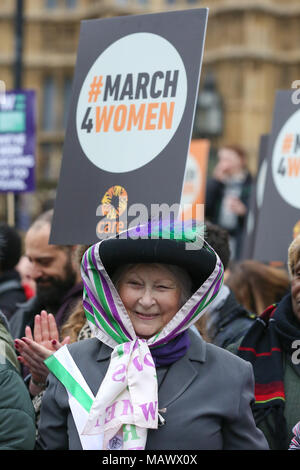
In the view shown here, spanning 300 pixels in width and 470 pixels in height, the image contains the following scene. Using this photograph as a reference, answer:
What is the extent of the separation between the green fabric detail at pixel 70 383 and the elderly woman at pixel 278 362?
702mm

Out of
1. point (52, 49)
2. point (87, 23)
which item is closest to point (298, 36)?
point (52, 49)

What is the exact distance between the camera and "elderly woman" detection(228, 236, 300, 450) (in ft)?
9.43

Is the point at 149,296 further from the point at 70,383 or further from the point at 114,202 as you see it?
the point at 114,202

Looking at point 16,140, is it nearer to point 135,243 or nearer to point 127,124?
point 127,124

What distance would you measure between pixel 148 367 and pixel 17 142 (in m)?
6.32

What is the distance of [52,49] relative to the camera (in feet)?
102

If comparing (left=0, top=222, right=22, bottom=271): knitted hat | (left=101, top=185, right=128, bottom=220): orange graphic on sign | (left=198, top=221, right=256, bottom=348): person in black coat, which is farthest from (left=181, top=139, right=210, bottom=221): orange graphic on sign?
(left=101, top=185, right=128, bottom=220): orange graphic on sign

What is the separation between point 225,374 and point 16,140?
6321mm

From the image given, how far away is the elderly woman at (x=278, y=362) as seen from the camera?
113 inches

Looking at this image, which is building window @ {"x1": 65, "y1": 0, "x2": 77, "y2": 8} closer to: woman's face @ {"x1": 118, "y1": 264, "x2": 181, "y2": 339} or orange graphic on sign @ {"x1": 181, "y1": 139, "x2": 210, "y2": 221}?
orange graphic on sign @ {"x1": 181, "y1": 139, "x2": 210, "y2": 221}

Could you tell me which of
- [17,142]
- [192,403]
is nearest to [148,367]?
[192,403]

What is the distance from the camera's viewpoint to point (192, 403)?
2.41m

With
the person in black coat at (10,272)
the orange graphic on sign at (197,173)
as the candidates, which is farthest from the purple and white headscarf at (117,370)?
the orange graphic on sign at (197,173)

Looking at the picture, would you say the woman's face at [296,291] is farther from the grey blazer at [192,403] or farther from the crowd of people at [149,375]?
the grey blazer at [192,403]
